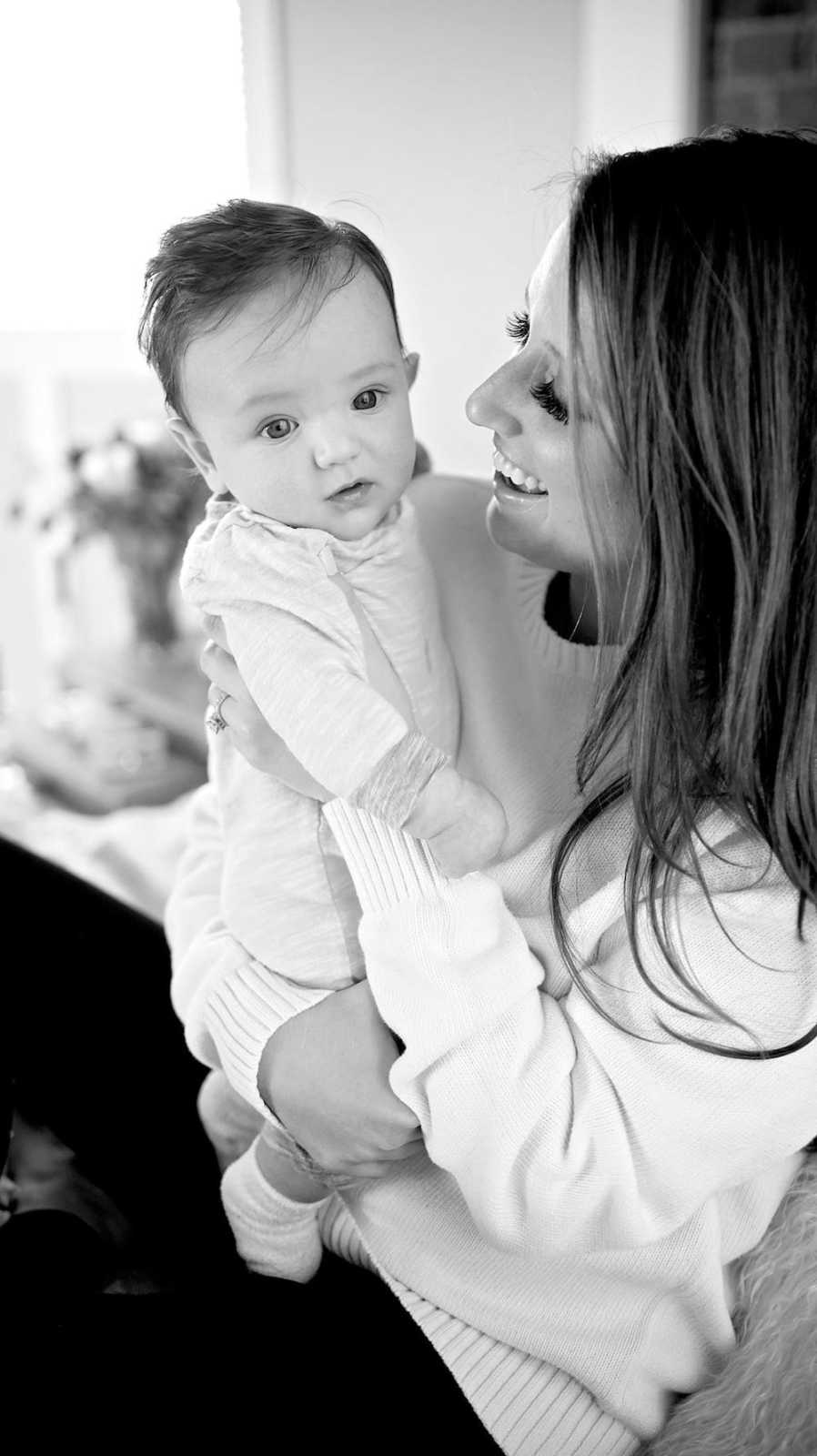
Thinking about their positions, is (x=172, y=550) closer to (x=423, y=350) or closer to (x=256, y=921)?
(x=423, y=350)

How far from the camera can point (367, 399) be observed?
945 mm

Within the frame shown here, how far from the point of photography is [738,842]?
86 centimetres

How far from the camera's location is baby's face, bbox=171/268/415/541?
Answer: 88 centimetres

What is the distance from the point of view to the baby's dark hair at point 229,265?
0.89 meters

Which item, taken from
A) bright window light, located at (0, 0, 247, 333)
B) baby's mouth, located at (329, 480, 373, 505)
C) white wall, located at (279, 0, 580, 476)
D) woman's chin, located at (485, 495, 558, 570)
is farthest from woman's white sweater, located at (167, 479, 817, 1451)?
bright window light, located at (0, 0, 247, 333)

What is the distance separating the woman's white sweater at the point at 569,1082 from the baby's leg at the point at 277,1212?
5 centimetres

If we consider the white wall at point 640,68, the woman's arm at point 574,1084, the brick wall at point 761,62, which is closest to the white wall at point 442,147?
the white wall at point 640,68

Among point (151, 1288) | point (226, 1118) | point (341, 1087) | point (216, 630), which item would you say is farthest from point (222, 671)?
point (151, 1288)

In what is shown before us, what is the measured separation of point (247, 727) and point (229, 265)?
352 millimetres

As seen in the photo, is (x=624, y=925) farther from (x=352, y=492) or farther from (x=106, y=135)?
(x=106, y=135)

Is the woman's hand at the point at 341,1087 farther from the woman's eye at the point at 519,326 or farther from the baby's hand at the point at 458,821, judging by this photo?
the woman's eye at the point at 519,326

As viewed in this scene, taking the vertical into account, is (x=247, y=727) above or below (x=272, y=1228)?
above

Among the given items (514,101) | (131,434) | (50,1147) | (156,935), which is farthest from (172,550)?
(50,1147)

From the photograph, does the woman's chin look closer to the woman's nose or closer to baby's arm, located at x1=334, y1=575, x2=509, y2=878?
the woman's nose
